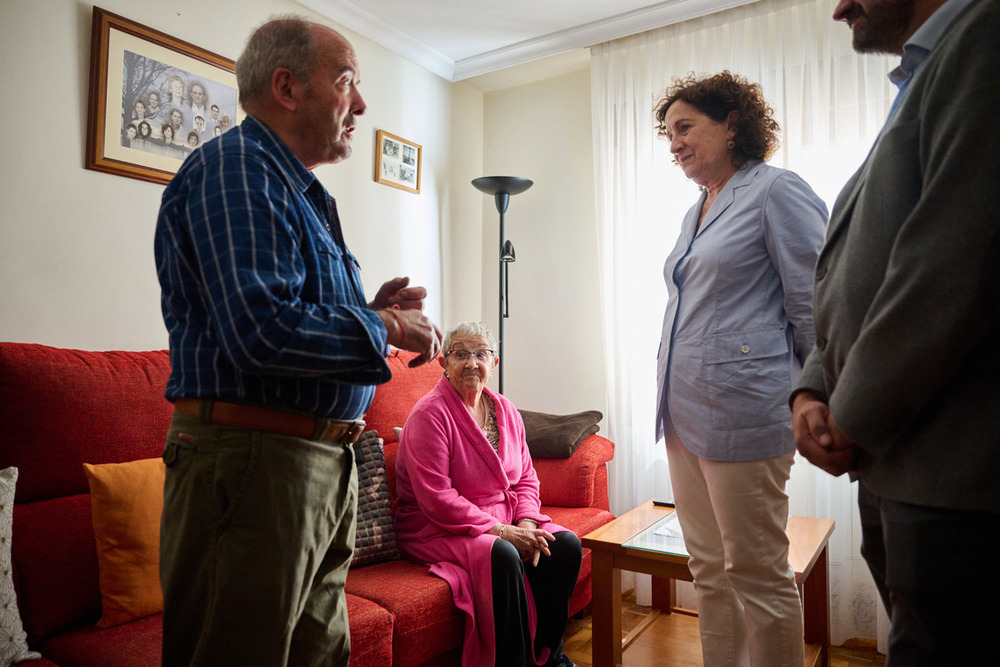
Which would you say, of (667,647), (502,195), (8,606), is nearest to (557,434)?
(667,647)

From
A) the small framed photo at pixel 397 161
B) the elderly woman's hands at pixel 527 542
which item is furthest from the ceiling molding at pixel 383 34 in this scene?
the elderly woman's hands at pixel 527 542

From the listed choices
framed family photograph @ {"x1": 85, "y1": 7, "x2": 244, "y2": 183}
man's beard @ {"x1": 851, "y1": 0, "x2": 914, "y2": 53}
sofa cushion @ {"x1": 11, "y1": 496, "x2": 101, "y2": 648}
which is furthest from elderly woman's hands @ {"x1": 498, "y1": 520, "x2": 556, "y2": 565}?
framed family photograph @ {"x1": 85, "y1": 7, "x2": 244, "y2": 183}

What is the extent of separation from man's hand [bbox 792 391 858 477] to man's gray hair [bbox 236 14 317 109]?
3.00ft

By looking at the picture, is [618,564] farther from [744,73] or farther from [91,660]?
[744,73]

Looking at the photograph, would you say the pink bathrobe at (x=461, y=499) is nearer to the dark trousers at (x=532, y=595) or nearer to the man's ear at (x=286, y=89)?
the dark trousers at (x=532, y=595)

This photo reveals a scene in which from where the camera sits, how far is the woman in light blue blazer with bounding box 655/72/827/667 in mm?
1493

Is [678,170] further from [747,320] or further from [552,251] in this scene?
[747,320]

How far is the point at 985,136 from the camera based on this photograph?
2.22ft

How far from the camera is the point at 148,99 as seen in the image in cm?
223

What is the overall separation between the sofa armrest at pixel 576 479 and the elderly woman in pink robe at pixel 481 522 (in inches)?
13.1

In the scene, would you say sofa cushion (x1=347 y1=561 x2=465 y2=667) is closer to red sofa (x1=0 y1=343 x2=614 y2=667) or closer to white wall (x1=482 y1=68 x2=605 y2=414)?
red sofa (x1=0 y1=343 x2=614 y2=667)

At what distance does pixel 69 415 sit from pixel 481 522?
3.80 feet

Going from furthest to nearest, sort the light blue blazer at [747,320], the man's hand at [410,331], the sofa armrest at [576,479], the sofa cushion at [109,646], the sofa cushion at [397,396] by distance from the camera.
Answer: the sofa armrest at [576,479] → the sofa cushion at [397,396] → the light blue blazer at [747,320] → the sofa cushion at [109,646] → the man's hand at [410,331]

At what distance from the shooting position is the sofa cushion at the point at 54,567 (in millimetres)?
1520
